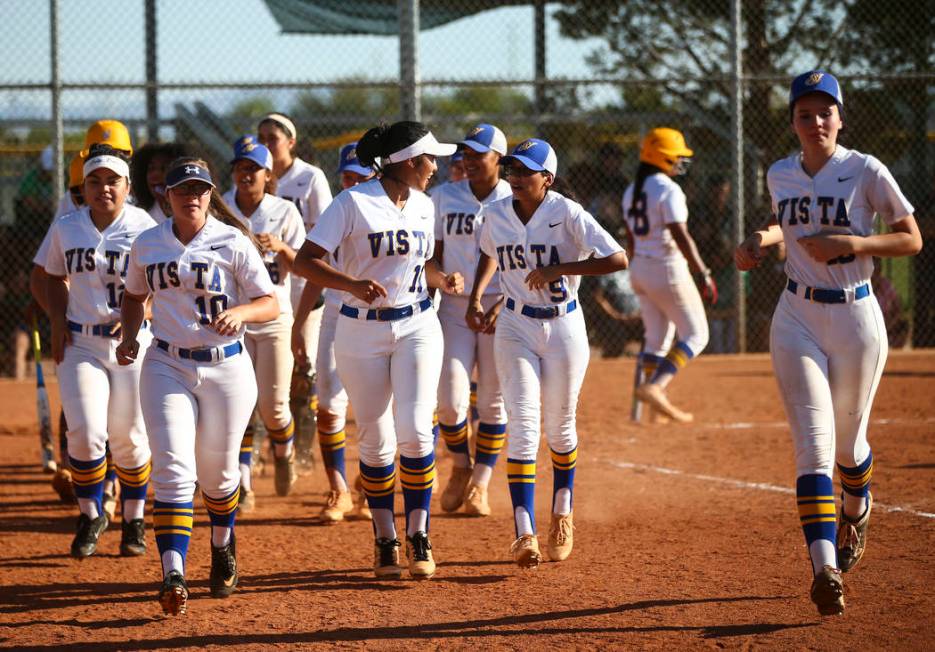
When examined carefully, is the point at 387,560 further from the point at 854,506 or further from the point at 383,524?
the point at 854,506

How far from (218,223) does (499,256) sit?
4.86ft

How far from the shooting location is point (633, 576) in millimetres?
5809

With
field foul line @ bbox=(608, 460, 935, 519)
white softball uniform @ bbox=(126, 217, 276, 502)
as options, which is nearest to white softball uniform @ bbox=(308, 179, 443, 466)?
white softball uniform @ bbox=(126, 217, 276, 502)

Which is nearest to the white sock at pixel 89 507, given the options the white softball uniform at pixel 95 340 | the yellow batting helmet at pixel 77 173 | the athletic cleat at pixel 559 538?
the white softball uniform at pixel 95 340

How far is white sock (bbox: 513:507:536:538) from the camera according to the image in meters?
5.93

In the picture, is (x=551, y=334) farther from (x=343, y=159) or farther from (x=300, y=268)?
(x=343, y=159)

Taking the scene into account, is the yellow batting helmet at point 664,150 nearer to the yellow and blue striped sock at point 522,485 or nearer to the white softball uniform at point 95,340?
the yellow and blue striped sock at point 522,485

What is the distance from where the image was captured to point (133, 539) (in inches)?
259

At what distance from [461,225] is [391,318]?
1717mm

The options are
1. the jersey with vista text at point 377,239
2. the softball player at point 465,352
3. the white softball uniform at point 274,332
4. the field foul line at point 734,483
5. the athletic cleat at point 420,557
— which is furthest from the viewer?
the white softball uniform at point 274,332

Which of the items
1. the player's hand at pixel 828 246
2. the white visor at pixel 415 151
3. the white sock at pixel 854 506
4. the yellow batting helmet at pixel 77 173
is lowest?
the white sock at pixel 854 506

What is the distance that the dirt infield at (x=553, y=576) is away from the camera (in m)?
4.90

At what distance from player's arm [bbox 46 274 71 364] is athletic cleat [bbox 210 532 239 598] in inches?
62.6

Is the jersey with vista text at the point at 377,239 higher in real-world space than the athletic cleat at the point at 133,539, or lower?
higher
